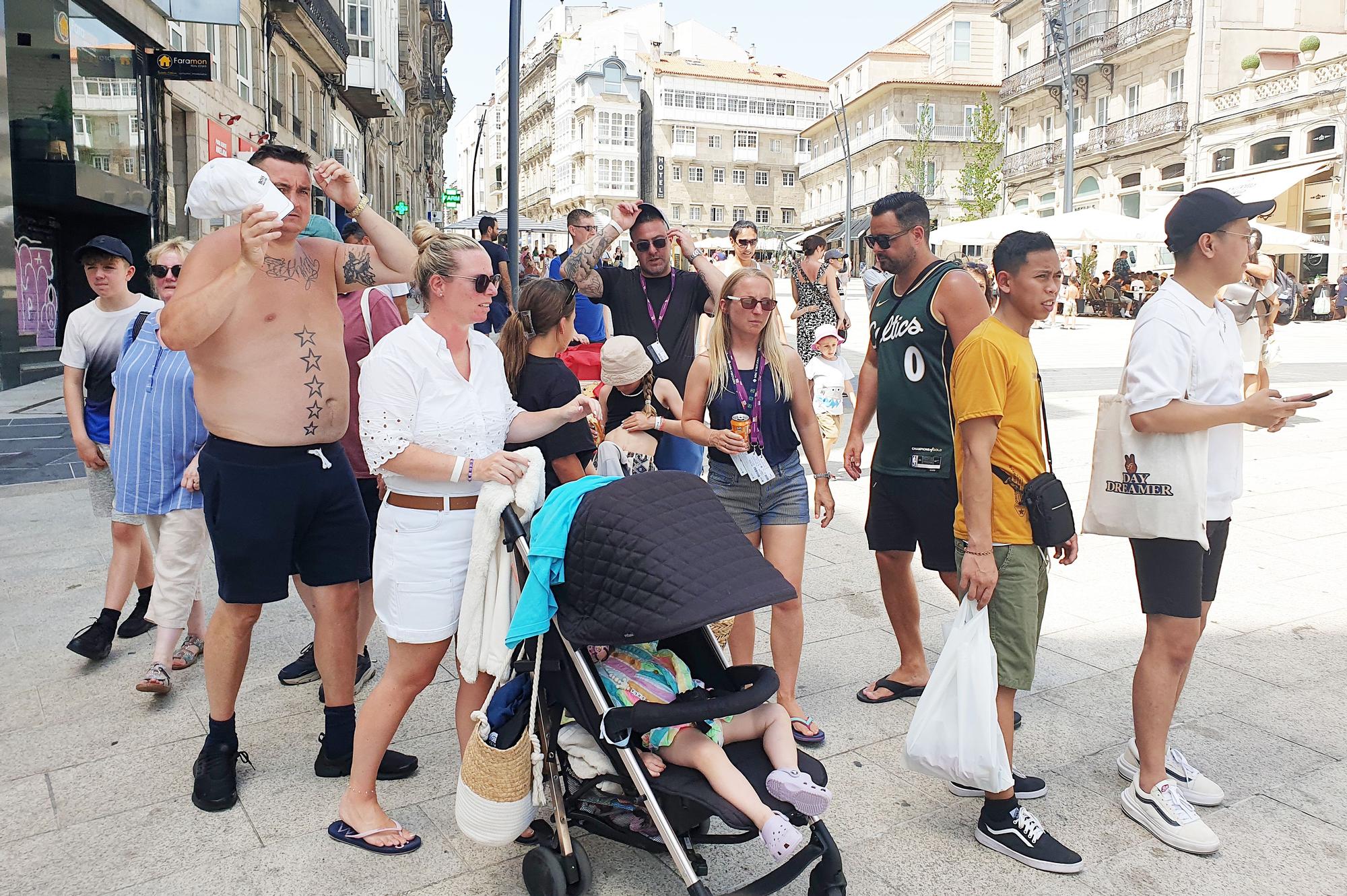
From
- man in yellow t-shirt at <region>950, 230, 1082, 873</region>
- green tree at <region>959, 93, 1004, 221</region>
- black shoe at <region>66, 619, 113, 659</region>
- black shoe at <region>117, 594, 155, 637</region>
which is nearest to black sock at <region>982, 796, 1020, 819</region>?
man in yellow t-shirt at <region>950, 230, 1082, 873</region>

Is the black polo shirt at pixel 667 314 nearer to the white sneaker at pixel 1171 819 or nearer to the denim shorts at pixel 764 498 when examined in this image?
the denim shorts at pixel 764 498

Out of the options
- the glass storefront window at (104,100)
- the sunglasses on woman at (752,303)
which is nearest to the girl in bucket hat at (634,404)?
the sunglasses on woman at (752,303)

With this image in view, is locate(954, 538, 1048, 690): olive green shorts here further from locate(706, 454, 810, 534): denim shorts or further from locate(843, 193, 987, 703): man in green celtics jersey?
locate(706, 454, 810, 534): denim shorts

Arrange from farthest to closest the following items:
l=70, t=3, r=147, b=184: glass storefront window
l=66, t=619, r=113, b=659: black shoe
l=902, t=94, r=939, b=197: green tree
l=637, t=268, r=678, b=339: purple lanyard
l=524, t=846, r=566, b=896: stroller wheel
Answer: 1. l=902, t=94, r=939, b=197: green tree
2. l=70, t=3, r=147, b=184: glass storefront window
3. l=637, t=268, r=678, b=339: purple lanyard
4. l=66, t=619, r=113, b=659: black shoe
5. l=524, t=846, r=566, b=896: stroller wheel

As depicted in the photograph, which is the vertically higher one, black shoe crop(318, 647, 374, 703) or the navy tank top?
the navy tank top

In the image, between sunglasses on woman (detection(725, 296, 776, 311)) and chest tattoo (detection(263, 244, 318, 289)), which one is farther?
sunglasses on woman (detection(725, 296, 776, 311))

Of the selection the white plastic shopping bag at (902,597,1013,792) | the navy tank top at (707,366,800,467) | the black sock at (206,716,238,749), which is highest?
the navy tank top at (707,366,800,467)

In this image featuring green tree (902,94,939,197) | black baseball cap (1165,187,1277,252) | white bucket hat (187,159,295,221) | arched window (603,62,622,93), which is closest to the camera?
white bucket hat (187,159,295,221)

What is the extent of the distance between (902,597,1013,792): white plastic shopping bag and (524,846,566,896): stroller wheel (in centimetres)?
114

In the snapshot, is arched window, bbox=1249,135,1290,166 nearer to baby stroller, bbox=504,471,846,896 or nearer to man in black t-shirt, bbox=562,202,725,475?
man in black t-shirt, bbox=562,202,725,475

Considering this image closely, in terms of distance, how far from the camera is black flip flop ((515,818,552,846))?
2.96m

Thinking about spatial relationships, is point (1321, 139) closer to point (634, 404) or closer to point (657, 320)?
point (657, 320)

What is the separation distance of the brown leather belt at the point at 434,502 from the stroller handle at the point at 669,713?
0.83 metres

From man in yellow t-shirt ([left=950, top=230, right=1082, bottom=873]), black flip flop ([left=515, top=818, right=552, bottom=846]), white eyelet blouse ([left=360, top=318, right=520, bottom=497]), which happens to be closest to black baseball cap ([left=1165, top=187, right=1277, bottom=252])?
man in yellow t-shirt ([left=950, top=230, right=1082, bottom=873])
